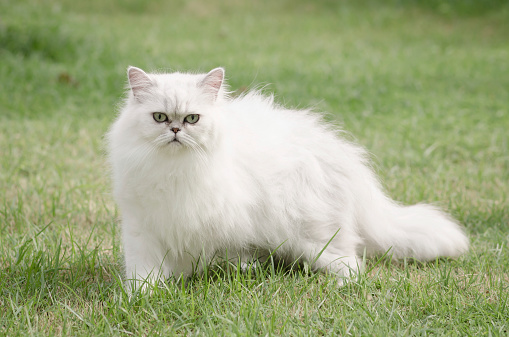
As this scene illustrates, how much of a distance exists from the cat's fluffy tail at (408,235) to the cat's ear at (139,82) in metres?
1.48

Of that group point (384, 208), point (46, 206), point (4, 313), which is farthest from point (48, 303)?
point (384, 208)

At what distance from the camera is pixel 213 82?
285 centimetres

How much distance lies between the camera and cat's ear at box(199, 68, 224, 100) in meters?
2.83

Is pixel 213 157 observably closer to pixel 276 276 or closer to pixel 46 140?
pixel 276 276

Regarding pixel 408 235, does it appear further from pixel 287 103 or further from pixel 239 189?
pixel 287 103

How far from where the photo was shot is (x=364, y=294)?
113 inches

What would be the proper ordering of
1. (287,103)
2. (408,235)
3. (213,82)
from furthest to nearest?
(287,103), (408,235), (213,82)

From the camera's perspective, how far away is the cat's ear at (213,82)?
2830 millimetres

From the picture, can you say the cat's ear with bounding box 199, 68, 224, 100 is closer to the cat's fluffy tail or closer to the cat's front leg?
the cat's front leg

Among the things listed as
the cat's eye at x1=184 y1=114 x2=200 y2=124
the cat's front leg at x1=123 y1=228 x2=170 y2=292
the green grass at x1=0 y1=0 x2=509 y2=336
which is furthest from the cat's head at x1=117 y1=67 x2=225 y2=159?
the green grass at x1=0 y1=0 x2=509 y2=336

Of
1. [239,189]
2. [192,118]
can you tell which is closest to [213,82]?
[192,118]

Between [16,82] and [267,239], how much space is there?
17.4 ft

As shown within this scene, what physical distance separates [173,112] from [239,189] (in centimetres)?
54

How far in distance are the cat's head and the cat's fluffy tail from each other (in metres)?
1.19
